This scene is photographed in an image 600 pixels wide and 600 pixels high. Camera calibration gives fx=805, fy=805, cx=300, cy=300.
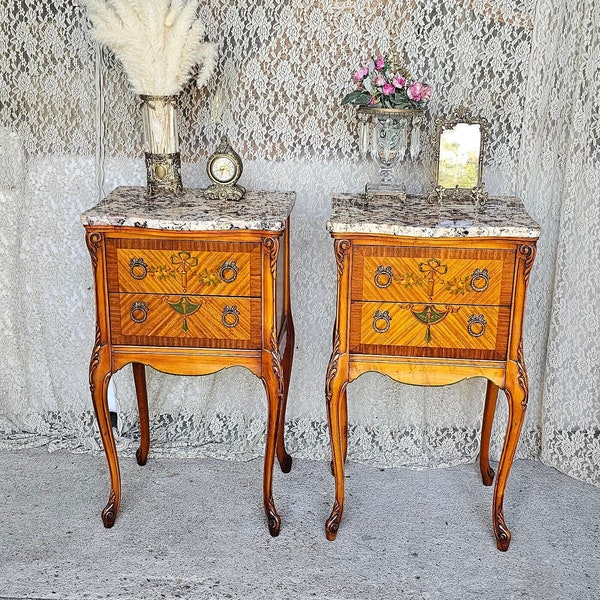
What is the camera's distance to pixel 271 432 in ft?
7.27

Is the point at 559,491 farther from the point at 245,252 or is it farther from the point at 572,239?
the point at 245,252

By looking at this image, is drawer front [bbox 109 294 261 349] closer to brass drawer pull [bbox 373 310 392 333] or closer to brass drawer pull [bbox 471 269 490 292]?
brass drawer pull [bbox 373 310 392 333]

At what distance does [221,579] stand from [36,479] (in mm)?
785

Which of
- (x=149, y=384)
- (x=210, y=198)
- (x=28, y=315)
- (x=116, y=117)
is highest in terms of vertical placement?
(x=116, y=117)

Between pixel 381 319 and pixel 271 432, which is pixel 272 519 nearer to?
pixel 271 432

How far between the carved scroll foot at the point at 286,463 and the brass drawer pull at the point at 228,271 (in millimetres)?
763

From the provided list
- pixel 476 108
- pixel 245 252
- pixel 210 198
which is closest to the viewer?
pixel 245 252

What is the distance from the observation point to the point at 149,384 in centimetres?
274

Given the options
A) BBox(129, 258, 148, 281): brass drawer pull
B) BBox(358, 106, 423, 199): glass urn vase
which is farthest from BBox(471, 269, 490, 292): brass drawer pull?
BBox(129, 258, 148, 281): brass drawer pull

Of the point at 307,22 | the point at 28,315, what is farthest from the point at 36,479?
the point at 307,22

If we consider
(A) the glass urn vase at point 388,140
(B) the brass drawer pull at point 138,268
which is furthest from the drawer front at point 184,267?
(A) the glass urn vase at point 388,140

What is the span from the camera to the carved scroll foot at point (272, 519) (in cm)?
229

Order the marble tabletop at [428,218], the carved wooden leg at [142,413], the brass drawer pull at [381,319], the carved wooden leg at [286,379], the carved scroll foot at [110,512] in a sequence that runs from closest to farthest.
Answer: the marble tabletop at [428,218] < the brass drawer pull at [381,319] < the carved scroll foot at [110,512] < the carved wooden leg at [286,379] < the carved wooden leg at [142,413]

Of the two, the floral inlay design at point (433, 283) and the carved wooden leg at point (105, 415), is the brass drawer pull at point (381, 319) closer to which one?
the floral inlay design at point (433, 283)
